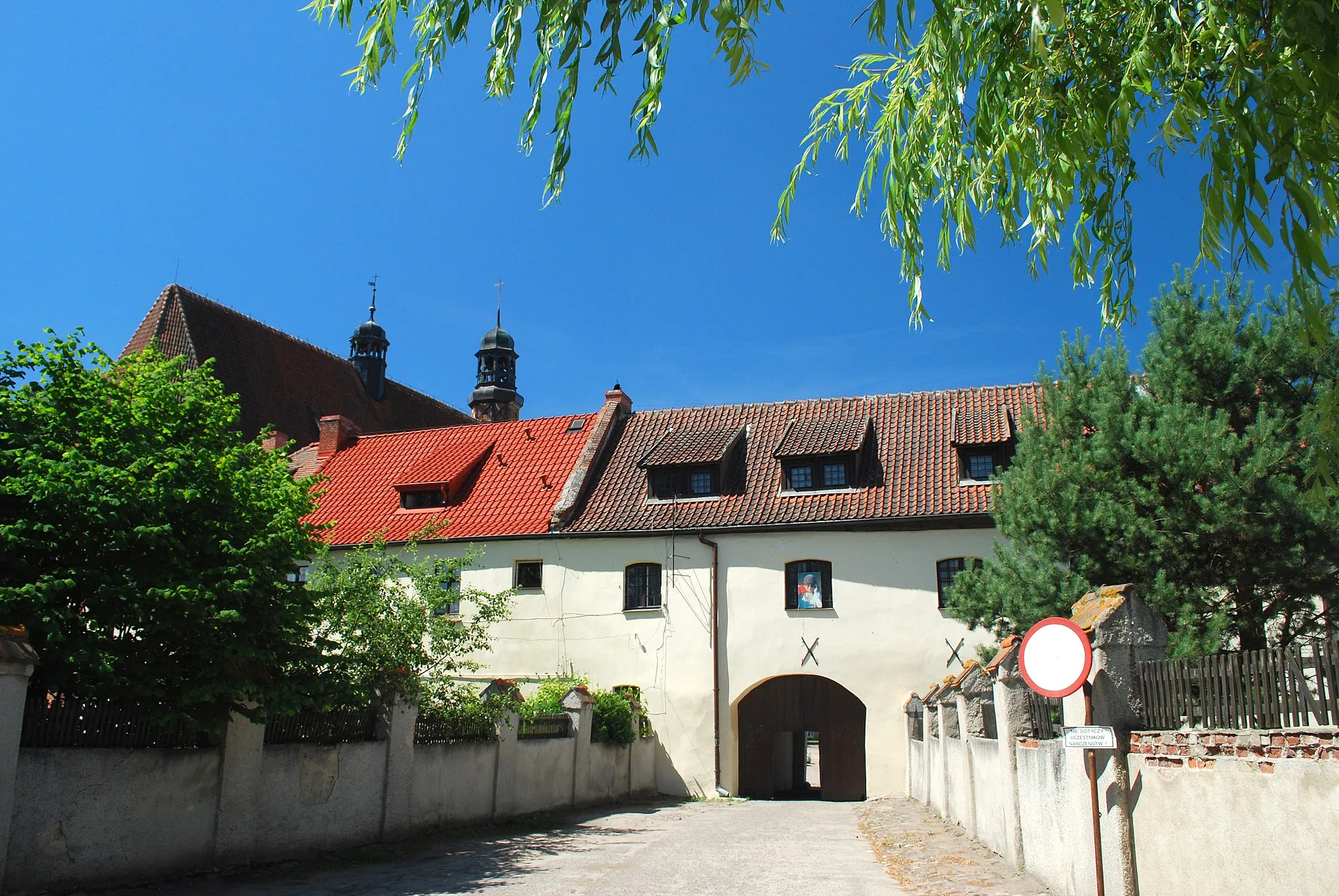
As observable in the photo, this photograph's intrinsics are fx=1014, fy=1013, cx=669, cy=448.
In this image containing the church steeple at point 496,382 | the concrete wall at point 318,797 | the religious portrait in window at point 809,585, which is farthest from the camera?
the church steeple at point 496,382

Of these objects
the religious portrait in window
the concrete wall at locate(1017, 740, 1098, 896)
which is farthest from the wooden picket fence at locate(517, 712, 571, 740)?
the concrete wall at locate(1017, 740, 1098, 896)

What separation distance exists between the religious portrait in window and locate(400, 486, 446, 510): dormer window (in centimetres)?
951

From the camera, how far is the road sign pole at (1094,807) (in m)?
7.22

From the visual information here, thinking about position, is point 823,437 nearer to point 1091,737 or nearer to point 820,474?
point 820,474

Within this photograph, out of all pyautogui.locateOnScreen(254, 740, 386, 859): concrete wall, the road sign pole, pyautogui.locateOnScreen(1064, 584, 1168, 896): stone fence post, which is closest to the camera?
the road sign pole

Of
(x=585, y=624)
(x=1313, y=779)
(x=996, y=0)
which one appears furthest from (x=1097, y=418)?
(x=585, y=624)

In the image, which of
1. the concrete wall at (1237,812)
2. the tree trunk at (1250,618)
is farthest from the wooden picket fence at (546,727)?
the concrete wall at (1237,812)

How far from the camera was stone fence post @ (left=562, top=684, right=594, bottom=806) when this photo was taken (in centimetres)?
1922

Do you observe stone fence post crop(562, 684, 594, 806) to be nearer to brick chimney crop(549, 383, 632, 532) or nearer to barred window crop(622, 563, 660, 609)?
barred window crop(622, 563, 660, 609)

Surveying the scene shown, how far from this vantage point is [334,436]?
102ft

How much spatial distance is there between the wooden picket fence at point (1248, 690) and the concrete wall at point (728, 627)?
14398mm

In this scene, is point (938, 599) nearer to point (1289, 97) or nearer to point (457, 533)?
point (457, 533)

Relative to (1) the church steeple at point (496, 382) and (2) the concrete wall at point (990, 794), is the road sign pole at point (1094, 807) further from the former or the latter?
(1) the church steeple at point (496, 382)

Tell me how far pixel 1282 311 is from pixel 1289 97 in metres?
10.3
